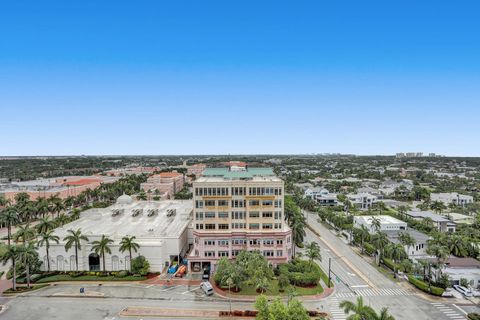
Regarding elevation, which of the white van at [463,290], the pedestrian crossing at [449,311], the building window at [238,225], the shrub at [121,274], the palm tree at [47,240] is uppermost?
the building window at [238,225]

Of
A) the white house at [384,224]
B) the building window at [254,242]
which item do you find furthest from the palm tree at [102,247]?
the white house at [384,224]

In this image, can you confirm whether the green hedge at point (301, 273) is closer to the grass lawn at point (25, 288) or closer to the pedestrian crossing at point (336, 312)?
the pedestrian crossing at point (336, 312)

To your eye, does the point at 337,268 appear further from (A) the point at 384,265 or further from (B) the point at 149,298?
(B) the point at 149,298

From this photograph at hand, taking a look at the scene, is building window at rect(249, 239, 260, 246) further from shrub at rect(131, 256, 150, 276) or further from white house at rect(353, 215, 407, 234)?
white house at rect(353, 215, 407, 234)

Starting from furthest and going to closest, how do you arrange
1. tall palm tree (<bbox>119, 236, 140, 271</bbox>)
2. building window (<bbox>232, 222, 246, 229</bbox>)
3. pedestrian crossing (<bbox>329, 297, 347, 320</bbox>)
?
building window (<bbox>232, 222, 246, 229</bbox>)
tall palm tree (<bbox>119, 236, 140, 271</bbox>)
pedestrian crossing (<bbox>329, 297, 347, 320</bbox>)

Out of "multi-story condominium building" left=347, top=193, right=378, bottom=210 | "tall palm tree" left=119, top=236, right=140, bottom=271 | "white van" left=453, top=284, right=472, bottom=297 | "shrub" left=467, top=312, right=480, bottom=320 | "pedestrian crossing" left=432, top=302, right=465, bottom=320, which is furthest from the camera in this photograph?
"multi-story condominium building" left=347, top=193, right=378, bottom=210

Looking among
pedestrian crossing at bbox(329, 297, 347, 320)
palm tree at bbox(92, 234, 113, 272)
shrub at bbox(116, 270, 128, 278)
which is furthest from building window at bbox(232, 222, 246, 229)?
palm tree at bbox(92, 234, 113, 272)

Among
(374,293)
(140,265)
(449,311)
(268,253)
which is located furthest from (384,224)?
(140,265)
